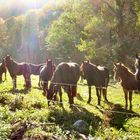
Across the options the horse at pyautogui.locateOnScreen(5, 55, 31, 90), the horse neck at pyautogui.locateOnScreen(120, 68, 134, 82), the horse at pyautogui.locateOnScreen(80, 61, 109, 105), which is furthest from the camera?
the horse at pyautogui.locateOnScreen(5, 55, 31, 90)

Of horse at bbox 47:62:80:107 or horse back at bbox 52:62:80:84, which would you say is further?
horse back at bbox 52:62:80:84

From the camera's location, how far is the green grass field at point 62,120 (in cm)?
1049

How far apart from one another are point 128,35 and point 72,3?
12.3 meters

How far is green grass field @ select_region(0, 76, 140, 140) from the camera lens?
10.5 meters

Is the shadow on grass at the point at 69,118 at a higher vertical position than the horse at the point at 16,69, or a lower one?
lower

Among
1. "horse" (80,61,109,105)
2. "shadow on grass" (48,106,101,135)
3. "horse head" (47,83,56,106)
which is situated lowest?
"shadow on grass" (48,106,101,135)

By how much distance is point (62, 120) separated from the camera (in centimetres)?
1476

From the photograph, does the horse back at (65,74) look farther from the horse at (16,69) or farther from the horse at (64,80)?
the horse at (16,69)

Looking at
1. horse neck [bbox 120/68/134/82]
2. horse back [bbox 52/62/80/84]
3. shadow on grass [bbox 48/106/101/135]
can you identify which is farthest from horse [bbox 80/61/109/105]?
shadow on grass [bbox 48/106/101/135]

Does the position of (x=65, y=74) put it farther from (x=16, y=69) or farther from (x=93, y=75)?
(x=16, y=69)

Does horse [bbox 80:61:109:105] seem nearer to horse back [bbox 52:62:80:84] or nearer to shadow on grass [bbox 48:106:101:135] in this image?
horse back [bbox 52:62:80:84]

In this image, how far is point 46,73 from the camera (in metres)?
22.1

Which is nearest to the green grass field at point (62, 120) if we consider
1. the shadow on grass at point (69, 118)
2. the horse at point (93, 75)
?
the shadow on grass at point (69, 118)

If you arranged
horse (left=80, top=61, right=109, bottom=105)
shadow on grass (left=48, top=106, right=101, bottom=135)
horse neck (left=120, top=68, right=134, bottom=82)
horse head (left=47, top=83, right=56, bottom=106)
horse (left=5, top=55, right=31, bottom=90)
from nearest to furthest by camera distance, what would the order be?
shadow on grass (left=48, top=106, right=101, bottom=135) < horse head (left=47, top=83, right=56, bottom=106) < horse neck (left=120, top=68, right=134, bottom=82) < horse (left=80, top=61, right=109, bottom=105) < horse (left=5, top=55, right=31, bottom=90)
